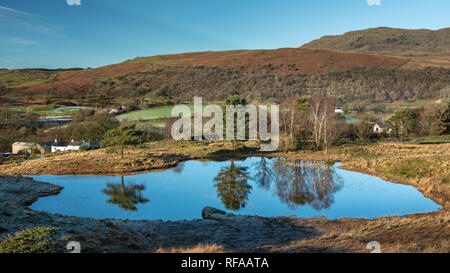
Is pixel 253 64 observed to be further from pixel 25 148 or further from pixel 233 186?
pixel 233 186

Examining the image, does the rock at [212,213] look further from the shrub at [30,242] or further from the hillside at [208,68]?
the hillside at [208,68]

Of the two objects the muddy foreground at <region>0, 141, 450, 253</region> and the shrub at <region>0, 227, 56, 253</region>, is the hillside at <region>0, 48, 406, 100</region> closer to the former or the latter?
the muddy foreground at <region>0, 141, 450, 253</region>

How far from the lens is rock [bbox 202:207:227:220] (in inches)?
553

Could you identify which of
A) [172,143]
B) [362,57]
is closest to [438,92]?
[362,57]

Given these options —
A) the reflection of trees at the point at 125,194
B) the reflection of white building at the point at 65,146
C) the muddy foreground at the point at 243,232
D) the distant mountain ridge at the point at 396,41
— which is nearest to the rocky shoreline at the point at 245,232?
the muddy foreground at the point at 243,232

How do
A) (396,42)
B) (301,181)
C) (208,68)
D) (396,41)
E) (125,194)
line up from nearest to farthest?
(125,194) < (301,181) < (208,68) < (396,42) < (396,41)

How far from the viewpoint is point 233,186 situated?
20141 millimetres

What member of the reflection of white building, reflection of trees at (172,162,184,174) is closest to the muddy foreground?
reflection of trees at (172,162,184,174)

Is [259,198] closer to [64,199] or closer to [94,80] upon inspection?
[64,199]

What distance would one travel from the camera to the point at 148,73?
89.3m

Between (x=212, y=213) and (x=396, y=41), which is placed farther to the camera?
(x=396, y=41)

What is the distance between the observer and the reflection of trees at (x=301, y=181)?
17.5 m

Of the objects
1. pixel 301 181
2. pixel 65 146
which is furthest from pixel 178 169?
pixel 65 146

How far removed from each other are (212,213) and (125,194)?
6.30 m
